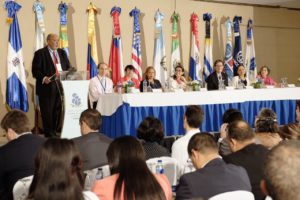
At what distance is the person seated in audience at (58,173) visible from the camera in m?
1.69

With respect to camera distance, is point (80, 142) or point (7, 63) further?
point (7, 63)

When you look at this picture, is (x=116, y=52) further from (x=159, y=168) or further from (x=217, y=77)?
(x=159, y=168)

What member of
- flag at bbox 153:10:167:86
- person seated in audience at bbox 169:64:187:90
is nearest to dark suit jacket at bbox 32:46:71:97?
person seated in audience at bbox 169:64:187:90

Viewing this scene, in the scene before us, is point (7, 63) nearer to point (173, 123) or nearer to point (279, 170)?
point (173, 123)

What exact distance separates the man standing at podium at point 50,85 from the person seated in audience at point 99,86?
2.12 ft

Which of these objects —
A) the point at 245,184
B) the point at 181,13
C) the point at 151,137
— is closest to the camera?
the point at 245,184

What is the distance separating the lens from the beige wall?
26.1 feet

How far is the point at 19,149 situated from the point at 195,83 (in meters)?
4.64

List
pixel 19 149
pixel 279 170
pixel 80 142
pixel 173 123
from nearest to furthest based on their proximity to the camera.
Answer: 1. pixel 279 170
2. pixel 19 149
3. pixel 80 142
4. pixel 173 123

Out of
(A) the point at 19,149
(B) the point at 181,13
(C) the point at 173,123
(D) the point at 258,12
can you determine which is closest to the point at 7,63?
(C) the point at 173,123

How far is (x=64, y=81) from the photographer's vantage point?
5949 mm

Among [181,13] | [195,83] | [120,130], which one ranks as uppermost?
[181,13]

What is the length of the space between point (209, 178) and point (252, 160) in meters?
0.57

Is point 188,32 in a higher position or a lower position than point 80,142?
higher
